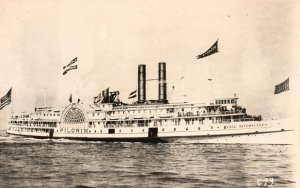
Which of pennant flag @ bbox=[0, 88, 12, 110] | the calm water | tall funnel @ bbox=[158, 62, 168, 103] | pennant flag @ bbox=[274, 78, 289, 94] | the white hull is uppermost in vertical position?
tall funnel @ bbox=[158, 62, 168, 103]

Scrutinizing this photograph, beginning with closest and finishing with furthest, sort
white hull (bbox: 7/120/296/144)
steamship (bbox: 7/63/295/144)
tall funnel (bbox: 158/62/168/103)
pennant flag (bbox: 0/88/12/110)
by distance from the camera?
1. pennant flag (bbox: 0/88/12/110)
2. tall funnel (bbox: 158/62/168/103)
3. white hull (bbox: 7/120/296/144)
4. steamship (bbox: 7/63/295/144)

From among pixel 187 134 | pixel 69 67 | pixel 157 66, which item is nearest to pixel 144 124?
pixel 187 134

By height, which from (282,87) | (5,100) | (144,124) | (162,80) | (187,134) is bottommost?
(187,134)

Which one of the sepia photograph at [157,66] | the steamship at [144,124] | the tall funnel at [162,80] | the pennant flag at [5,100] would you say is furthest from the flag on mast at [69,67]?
the steamship at [144,124]

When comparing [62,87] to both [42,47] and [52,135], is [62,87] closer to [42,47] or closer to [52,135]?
[42,47]

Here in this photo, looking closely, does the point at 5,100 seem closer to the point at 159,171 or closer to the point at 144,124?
the point at 159,171

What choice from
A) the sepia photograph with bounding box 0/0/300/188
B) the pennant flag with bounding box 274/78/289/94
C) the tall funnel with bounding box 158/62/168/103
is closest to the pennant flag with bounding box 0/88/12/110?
the sepia photograph with bounding box 0/0/300/188

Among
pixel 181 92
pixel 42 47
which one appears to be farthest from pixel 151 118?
pixel 42 47

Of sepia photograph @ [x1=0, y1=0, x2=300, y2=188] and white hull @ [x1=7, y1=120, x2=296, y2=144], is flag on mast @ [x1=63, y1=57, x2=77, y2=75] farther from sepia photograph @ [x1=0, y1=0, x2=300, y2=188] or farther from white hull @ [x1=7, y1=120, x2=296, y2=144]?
white hull @ [x1=7, y1=120, x2=296, y2=144]
